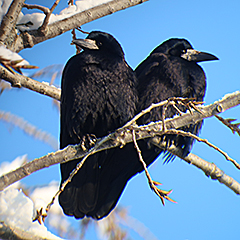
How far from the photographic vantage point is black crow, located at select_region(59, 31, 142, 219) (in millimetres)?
3152

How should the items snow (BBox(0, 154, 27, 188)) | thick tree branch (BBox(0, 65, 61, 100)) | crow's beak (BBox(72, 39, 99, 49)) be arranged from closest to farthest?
thick tree branch (BBox(0, 65, 61, 100)), snow (BBox(0, 154, 27, 188)), crow's beak (BBox(72, 39, 99, 49))

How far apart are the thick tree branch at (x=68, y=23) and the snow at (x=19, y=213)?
3.01ft

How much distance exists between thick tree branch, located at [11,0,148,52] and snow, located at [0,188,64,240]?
3.01 feet

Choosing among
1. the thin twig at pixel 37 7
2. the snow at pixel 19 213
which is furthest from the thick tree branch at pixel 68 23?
the snow at pixel 19 213

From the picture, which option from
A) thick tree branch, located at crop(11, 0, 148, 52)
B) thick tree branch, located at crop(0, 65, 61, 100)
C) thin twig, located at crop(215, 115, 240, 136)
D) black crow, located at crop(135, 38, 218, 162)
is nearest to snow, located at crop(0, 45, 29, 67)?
thick tree branch, located at crop(11, 0, 148, 52)

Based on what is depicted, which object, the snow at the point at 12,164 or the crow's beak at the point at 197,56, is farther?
the crow's beak at the point at 197,56

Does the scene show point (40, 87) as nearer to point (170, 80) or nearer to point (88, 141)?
point (88, 141)

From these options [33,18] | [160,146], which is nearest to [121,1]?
[33,18]

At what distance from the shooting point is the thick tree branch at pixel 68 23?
94.3 inches

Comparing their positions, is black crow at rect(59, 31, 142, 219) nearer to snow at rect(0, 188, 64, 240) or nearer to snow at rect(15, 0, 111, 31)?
snow at rect(15, 0, 111, 31)

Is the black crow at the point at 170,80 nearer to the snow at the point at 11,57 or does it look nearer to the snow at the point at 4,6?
the snow at the point at 4,6

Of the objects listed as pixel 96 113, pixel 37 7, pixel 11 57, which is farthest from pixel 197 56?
pixel 11 57

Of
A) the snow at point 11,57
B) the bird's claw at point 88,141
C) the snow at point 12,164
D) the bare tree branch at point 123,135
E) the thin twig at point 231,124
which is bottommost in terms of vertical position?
the snow at point 12,164

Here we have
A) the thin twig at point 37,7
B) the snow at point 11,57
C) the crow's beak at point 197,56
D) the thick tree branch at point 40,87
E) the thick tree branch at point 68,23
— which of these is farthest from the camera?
the crow's beak at point 197,56
